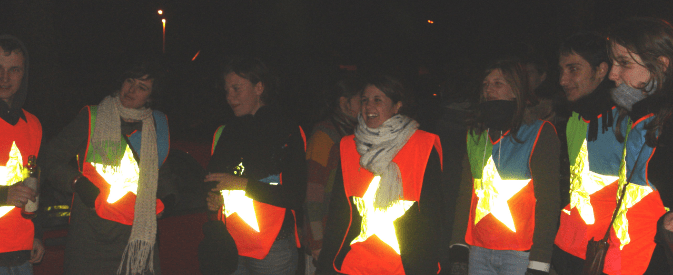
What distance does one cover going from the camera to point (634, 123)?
87.4 inches

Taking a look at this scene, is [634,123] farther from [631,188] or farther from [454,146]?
[454,146]

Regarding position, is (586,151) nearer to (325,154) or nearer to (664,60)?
(664,60)

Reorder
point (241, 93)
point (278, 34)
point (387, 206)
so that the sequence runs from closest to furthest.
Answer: point (387, 206) < point (241, 93) < point (278, 34)

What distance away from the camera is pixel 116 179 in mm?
3230

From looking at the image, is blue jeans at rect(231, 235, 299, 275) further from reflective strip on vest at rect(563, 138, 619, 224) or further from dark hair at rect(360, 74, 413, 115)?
reflective strip on vest at rect(563, 138, 619, 224)

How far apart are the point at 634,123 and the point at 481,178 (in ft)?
3.08

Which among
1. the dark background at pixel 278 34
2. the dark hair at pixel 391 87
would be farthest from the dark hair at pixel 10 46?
the dark background at pixel 278 34

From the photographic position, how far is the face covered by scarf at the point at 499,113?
2.92 m

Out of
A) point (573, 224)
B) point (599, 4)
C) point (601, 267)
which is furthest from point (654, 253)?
point (599, 4)

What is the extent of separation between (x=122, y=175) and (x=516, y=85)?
95.1 inches

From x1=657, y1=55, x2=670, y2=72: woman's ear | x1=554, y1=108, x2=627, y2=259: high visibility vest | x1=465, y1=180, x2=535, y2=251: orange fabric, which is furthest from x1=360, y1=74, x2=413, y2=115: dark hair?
x1=657, y1=55, x2=670, y2=72: woman's ear

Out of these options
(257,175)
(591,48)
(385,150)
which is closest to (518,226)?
(385,150)

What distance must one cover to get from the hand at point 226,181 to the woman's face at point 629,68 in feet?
6.27

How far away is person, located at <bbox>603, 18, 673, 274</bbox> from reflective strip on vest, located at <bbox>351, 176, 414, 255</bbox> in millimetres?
939
